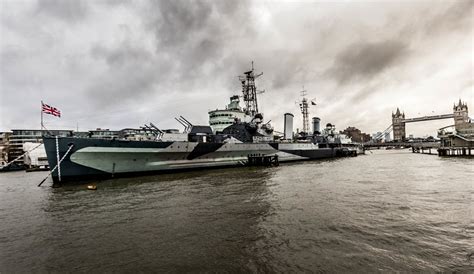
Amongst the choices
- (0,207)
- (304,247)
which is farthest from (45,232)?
(304,247)

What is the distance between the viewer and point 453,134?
46656mm

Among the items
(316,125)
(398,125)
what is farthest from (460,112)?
(316,125)

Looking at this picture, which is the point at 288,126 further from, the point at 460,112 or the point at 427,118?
the point at 427,118

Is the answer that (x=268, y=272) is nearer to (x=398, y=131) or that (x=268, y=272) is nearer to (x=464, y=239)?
(x=464, y=239)

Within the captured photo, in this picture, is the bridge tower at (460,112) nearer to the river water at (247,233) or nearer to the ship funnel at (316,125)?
the ship funnel at (316,125)

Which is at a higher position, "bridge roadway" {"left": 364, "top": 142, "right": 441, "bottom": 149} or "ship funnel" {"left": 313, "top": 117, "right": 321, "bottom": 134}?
"ship funnel" {"left": 313, "top": 117, "right": 321, "bottom": 134}

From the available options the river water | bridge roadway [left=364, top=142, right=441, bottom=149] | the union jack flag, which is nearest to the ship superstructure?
the union jack flag

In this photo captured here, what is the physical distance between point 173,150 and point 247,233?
1786 centimetres

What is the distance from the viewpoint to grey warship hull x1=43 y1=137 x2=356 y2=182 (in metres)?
18.2

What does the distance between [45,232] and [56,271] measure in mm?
3652

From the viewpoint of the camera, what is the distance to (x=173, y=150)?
918 inches

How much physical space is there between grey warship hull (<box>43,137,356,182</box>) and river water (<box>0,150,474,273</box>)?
22.3 feet

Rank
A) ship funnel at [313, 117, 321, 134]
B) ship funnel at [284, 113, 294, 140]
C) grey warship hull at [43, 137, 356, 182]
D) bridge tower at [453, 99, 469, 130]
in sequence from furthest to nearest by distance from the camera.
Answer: bridge tower at [453, 99, 469, 130]
ship funnel at [313, 117, 321, 134]
ship funnel at [284, 113, 294, 140]
grey warship hull at [43, 137, 356, 182]

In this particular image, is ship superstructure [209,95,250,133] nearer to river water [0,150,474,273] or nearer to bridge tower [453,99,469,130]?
river water [0,150,474,273]
